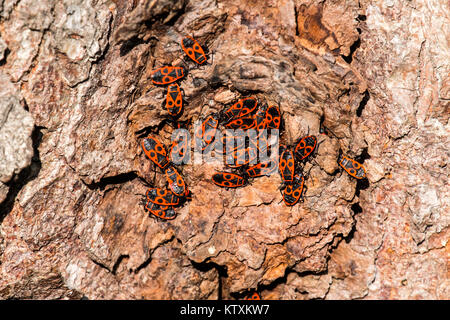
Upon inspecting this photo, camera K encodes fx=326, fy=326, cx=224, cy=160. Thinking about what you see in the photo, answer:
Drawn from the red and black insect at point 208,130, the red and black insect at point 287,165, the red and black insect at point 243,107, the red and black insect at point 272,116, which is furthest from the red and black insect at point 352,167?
the red and black insect at point 208,130

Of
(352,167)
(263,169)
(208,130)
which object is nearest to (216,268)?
(263,169)

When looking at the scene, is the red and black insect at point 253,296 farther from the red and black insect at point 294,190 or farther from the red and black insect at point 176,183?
the red and black insect at point 176,183

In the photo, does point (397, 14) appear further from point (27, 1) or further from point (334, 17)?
point (27, 1)

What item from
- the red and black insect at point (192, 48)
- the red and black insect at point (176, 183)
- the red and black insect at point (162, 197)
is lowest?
the red and black insect at point (162, 197)

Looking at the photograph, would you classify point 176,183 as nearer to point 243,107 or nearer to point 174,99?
point 174,99

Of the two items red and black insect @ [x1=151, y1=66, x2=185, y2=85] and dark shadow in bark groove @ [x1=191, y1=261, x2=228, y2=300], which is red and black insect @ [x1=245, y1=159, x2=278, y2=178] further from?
red and black insect @ [x1=151, y1=66, x2=185, y2=85]

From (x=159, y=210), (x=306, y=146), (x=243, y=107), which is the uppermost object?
(x=243, y=107)
